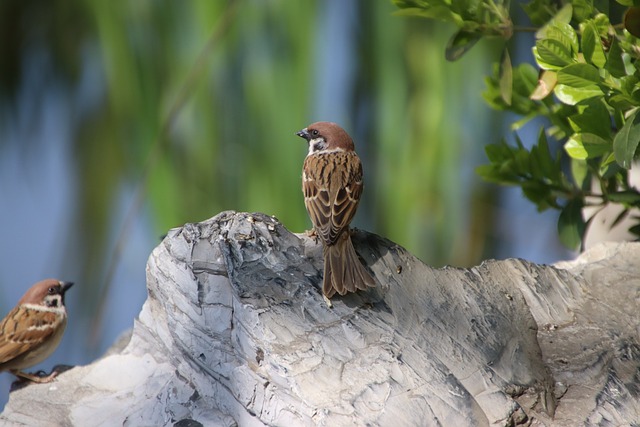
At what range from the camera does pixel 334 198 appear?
2.68 m

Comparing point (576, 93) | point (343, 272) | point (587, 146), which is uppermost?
point (576, 93)

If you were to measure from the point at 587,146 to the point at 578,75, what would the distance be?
0.93ft

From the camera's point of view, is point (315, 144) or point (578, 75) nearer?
point (578, 75)

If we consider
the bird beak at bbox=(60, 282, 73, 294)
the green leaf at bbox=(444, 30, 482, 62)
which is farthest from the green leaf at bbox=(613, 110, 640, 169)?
the bird beak at bbox=(60, 282, 73, 294)

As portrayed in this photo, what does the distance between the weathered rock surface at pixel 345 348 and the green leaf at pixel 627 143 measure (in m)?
0.53

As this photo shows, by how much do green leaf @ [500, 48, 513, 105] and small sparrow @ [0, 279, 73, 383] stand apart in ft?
6.61

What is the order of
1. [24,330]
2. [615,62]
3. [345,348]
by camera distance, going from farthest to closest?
[24,330] < [615,62] < [345,348]

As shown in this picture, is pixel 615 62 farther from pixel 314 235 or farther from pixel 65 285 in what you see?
pixel 65 285

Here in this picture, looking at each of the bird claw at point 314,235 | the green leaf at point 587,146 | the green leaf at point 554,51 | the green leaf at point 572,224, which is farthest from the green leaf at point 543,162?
the bird claw at point 314,235

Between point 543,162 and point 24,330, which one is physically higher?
point 543,162

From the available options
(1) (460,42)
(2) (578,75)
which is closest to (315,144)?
(1) (460,42)

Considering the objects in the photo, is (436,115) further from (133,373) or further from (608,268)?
(133,373)

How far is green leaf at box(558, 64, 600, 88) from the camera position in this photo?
81.7 inches

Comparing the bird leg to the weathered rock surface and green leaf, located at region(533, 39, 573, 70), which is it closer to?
the weathered rock surface
